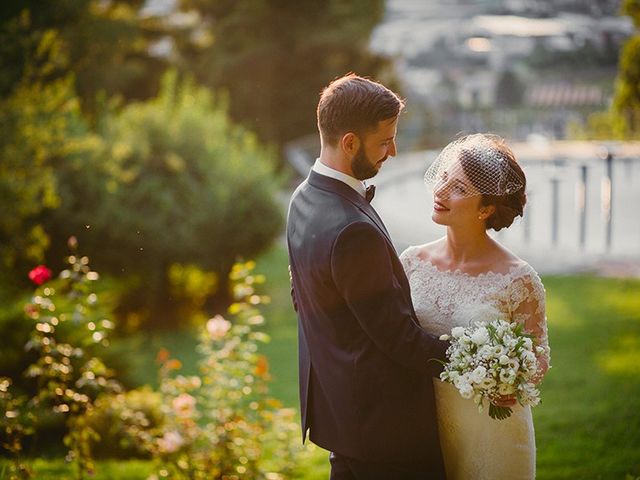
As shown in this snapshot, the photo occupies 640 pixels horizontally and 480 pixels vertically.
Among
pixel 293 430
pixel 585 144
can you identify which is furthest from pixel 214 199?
pixel 585 144

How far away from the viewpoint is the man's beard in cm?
275

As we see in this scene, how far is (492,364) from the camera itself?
2682 mm

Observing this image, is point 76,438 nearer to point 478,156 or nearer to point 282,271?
point 478,156

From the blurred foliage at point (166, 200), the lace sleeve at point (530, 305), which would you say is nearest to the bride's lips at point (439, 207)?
the lace sleeve at point (530, 305)

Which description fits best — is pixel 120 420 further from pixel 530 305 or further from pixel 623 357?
pixel 623 357

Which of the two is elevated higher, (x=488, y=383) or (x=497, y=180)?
(x=497, y=180)

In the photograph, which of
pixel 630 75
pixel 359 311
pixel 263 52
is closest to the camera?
pixel 359 311

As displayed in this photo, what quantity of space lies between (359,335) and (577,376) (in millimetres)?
4769

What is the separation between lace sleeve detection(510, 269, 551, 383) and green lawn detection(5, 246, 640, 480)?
168 centimetres

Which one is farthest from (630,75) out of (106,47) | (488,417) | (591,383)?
(106,47)

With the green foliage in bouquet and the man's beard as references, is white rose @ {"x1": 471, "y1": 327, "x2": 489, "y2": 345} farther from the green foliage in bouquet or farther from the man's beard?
the green foliage in bouquet

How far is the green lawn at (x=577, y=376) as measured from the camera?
4.99m

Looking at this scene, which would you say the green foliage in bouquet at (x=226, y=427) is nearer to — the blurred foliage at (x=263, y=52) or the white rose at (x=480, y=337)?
the white rose at (x=480, y=337)

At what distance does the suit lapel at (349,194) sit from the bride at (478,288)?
0.53 m
